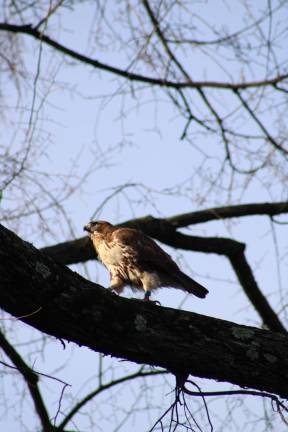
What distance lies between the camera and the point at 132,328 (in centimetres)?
292

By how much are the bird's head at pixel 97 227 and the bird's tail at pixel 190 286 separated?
950mm

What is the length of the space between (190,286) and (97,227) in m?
1.26

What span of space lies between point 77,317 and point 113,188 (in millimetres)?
3157

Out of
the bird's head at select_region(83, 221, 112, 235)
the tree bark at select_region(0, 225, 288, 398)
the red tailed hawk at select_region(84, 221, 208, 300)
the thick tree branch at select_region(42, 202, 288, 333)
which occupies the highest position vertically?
the thick tree branch at select_region(42, 202, 288, 333)

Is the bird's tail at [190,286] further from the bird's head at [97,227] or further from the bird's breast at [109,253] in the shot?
the bird's head at [97,227]

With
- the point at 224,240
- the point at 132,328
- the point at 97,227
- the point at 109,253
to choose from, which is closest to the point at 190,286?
the point at 109,253

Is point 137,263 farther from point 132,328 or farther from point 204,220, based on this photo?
point 132,328

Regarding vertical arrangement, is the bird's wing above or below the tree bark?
above

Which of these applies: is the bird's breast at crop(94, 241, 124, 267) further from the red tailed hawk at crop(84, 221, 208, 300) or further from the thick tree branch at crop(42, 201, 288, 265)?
the thick tree branch at crop(42, 201, 288, 265)

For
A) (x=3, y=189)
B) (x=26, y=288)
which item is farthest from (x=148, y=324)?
(x=3, y=189)

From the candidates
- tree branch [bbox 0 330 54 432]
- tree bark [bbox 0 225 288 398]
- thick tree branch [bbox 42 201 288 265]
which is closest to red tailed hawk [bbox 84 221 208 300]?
thick tree branch [bbox 42 201 288 265]

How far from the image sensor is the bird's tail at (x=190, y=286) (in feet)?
15.9

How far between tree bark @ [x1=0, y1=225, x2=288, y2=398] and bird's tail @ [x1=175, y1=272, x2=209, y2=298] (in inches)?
67.3

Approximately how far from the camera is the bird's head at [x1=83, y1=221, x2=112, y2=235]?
19.4ft
